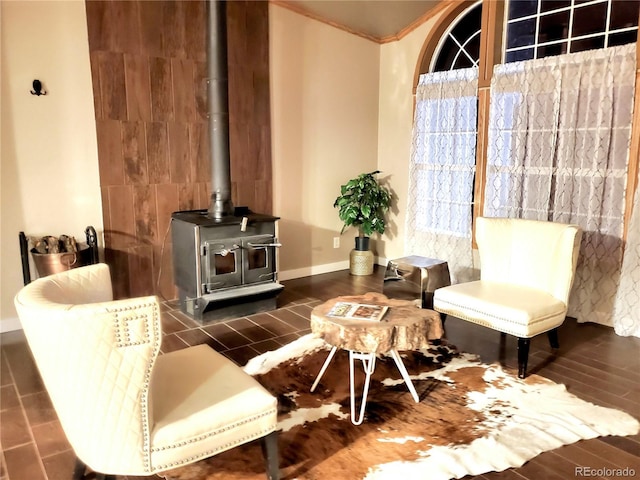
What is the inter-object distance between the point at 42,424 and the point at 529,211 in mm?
3632

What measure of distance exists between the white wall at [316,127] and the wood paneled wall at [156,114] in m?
0.31

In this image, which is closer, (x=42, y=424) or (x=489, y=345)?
(x=42, y=424)

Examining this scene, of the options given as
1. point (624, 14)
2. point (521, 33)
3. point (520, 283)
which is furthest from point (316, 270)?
point (624, 14)

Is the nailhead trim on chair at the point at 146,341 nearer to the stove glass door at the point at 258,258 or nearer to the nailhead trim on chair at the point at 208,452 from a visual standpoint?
the nailhead trim on chair at the point at 208,452

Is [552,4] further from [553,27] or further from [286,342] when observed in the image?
[286,342]

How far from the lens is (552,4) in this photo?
12.9ft

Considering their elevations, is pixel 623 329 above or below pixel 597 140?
below

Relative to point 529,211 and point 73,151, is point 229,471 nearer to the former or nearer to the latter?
point 73,151

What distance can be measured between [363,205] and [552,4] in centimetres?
230

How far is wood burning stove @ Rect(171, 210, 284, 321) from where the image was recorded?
146 inches

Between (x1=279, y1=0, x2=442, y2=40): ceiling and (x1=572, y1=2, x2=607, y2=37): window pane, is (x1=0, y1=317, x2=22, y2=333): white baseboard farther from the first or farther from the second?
(x1=572, y1=2, x2=607, y2=37): window pane

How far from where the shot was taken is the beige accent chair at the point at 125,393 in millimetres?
1471

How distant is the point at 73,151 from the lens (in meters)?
3.72

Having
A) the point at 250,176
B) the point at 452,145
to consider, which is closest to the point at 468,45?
the point at 452,145
